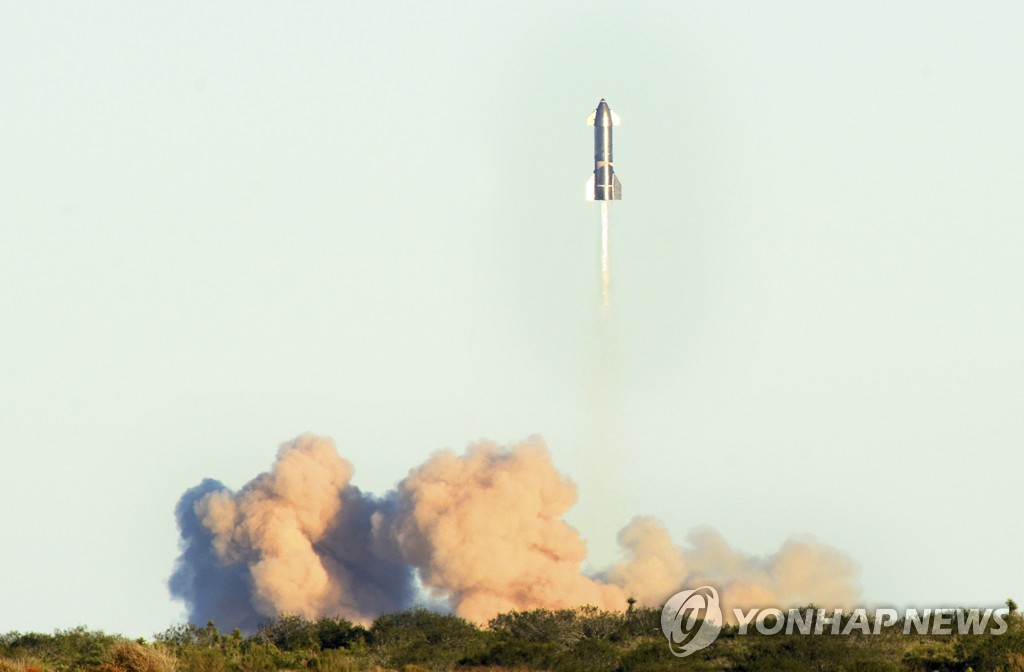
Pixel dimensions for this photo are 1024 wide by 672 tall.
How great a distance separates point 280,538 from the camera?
431 feet

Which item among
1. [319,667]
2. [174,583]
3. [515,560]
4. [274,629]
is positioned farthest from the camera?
[174,583]

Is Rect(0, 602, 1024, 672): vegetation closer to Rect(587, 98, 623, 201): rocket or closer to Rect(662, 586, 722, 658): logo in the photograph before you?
Rect(662, 586, 722, 658): logo

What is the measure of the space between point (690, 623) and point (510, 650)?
10992mm

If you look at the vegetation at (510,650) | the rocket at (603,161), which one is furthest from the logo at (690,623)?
the rocket at (603,161)

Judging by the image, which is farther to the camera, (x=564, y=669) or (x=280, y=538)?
(x=280, y=538)

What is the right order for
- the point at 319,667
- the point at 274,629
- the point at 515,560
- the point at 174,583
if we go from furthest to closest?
the point at 174,583
the point at 515,560
the point at 274,629
the point at 319,667

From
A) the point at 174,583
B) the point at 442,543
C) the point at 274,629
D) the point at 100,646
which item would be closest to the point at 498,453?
the point at 442,543

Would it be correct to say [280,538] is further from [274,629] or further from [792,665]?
[792,665]

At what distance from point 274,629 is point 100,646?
9.56 metres

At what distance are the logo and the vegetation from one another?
58 centimetres

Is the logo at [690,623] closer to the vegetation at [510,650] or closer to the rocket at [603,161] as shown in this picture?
the vegetation at [510,650]

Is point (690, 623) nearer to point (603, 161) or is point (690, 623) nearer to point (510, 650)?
point (510, 650)

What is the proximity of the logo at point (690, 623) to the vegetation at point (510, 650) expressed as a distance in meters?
0.58

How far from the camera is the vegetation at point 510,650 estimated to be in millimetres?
89438
